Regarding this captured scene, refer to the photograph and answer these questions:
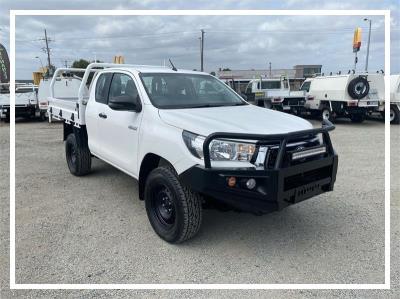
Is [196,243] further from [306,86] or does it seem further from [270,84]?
[270,84]

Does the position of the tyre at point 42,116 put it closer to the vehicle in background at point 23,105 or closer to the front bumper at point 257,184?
the vehicle in background at point 23,105

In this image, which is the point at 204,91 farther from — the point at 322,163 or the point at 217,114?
the point at 322,163

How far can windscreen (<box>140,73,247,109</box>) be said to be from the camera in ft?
14.0

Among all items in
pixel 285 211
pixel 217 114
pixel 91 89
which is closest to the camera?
pixel 217 114

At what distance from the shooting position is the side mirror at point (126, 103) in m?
3.99

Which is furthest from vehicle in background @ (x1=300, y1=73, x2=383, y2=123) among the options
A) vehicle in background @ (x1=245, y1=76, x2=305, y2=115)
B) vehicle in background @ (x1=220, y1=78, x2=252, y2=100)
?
vehicle in background @ (x1=220, y1=78, x2=252, y2=100)

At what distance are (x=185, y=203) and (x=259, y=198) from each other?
735 mm

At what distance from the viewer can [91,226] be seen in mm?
4227

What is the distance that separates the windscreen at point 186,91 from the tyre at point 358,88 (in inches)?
433

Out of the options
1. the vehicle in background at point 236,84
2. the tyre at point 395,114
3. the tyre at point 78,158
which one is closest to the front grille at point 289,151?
the tyre at point 78,158

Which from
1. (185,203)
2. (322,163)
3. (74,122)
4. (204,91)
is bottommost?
(185,203)

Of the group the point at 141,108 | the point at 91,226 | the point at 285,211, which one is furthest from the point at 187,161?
the point at 285,211

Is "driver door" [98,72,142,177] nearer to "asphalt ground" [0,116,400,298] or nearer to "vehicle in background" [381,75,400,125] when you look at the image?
"asphalt ground" [0,116,400,298]

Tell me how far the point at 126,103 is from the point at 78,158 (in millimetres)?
2491
